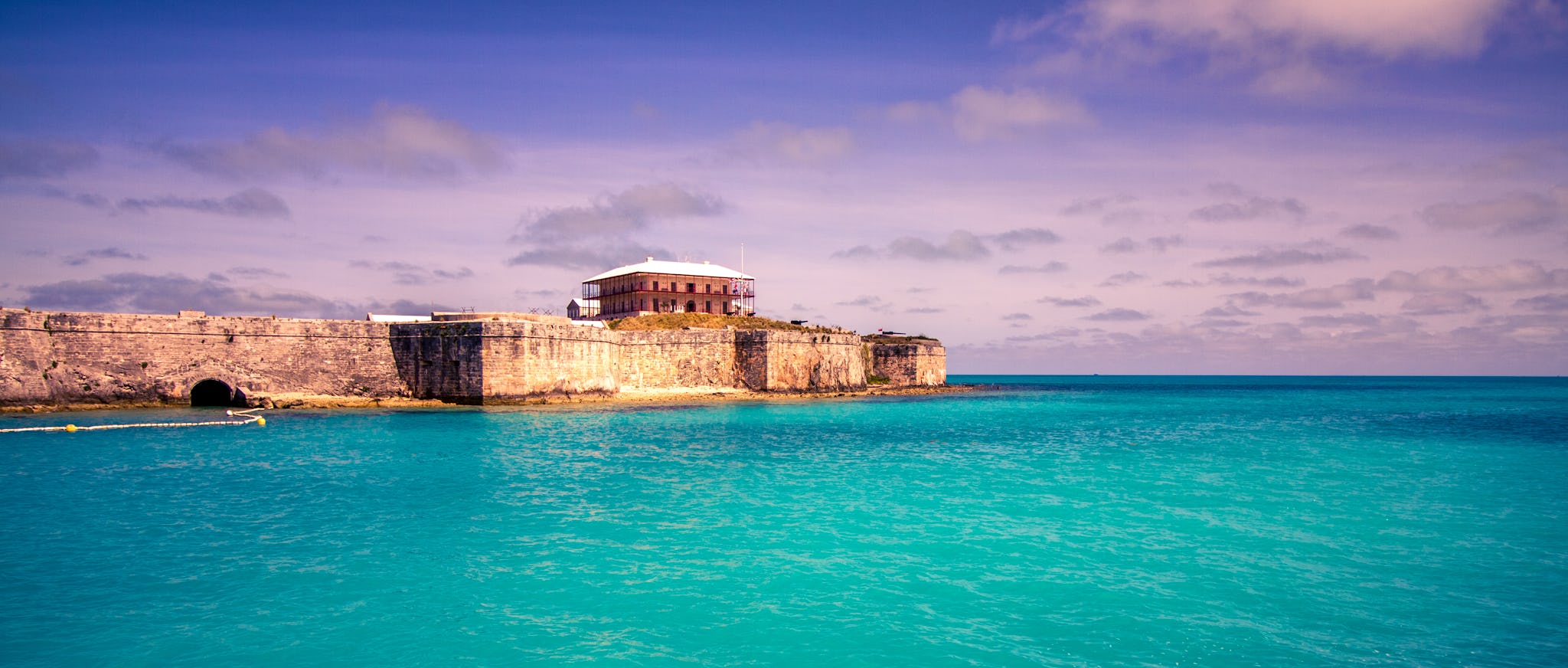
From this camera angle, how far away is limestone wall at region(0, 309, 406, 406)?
26875 mm

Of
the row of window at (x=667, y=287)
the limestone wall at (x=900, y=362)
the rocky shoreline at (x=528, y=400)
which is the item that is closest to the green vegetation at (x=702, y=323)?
the row of window at (x=667, y=287)

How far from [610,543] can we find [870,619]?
161 inches

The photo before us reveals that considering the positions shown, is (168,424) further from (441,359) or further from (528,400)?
(528,400)

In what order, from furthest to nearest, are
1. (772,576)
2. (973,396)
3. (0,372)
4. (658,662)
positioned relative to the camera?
1. (973,396)
2. (0,372)
3. (772,576)
4. (658,662)

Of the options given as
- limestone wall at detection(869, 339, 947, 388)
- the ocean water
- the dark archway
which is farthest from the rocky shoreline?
the ocean water

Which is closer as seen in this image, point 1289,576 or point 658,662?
point 658,662

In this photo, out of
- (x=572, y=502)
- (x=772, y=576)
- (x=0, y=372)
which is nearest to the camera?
(x=772, y=576)

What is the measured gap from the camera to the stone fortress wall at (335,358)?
27391 mm

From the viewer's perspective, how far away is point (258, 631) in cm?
713

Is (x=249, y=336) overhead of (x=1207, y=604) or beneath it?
overhead

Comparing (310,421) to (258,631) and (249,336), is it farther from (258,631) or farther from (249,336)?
(258,631)

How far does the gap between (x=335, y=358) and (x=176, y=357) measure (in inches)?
202

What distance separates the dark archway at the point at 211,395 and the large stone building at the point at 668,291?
2283 cm

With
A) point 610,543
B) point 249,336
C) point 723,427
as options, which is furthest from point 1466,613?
point 249,336
